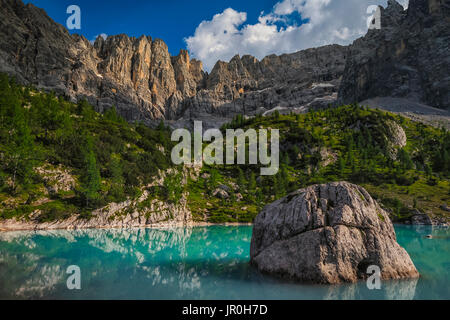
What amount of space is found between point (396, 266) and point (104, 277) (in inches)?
920

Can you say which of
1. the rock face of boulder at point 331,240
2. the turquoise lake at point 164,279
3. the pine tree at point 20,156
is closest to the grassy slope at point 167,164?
the pine tree at point 20,156

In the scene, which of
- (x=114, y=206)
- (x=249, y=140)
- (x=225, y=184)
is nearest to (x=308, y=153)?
→ (x=249, y=140)

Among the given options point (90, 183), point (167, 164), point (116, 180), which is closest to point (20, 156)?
point (90, 183)

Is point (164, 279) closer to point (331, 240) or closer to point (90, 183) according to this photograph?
point (331, 240)

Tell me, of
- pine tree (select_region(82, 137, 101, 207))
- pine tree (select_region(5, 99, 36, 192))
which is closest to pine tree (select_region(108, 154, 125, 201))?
pine tree (select_region(82, 137, 101, 207))

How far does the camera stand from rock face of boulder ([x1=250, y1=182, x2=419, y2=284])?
20.3 metres

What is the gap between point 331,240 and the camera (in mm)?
20531

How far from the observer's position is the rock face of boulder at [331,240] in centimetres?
2027

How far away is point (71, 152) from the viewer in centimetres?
7706

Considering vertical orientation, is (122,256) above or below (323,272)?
below

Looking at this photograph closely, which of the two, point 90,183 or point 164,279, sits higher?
point 90,183
